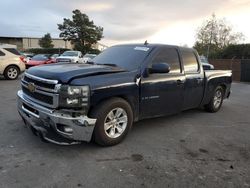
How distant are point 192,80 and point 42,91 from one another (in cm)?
342

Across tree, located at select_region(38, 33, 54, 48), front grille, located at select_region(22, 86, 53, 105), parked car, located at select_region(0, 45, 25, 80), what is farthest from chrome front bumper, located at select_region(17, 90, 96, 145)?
tree, located at select_region(38, 33, 54, 48)

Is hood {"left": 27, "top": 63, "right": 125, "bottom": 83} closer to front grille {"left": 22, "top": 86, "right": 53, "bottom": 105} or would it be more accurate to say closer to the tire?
front grille {"left": 22, "top": 86, "right": 53, "bottom": 105}

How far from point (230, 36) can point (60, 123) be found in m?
46.6

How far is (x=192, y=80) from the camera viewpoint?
642cm

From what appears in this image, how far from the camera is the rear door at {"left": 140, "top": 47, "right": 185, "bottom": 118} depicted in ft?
17.4

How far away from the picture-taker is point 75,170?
3881 millimetres

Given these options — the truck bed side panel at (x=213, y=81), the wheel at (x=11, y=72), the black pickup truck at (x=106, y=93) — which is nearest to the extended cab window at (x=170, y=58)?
the black pickup truck at (x=106, y=93)

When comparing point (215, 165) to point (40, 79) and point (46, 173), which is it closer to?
point (46, 173)

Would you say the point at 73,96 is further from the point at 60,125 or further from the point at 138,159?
the point at 138,159

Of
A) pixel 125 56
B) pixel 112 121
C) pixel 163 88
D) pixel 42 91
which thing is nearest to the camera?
pixel 42 91

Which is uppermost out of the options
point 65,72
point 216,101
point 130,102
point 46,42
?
point 46,42

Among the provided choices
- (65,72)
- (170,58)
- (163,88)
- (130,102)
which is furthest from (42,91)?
(170,58)

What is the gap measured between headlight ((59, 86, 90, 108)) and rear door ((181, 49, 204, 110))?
273 cm

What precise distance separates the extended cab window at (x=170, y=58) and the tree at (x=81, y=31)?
55.8m
